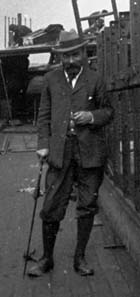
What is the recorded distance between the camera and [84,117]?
16.5 feet

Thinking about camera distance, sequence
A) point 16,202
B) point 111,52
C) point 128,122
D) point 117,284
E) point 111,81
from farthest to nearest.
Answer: point 16,202 → point 111,52 → point 111,81 → point 128,122 → point 117,284

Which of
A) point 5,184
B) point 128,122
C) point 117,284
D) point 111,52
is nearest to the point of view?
point 117,284

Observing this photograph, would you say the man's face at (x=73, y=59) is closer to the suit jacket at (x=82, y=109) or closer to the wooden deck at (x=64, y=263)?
the suit jacket at (x=82, y=109)

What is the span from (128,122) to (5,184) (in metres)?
4.86

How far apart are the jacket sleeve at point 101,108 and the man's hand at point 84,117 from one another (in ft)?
0.13

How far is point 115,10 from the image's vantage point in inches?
440

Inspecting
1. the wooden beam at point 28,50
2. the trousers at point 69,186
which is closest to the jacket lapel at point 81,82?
the trousers at point 69,186

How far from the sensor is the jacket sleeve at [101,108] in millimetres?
5090

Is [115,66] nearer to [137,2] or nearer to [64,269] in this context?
[137,2]

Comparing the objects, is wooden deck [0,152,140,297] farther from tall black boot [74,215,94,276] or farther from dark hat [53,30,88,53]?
dark hat [53,30,88,53]

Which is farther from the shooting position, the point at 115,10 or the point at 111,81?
the point at 115,10

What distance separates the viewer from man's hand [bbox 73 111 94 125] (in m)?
5.03

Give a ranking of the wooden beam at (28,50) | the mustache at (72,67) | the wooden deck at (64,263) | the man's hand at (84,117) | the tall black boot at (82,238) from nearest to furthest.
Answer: the wooden deck at (64,263), the man's hand at (84,117), the mustache at (72,67), the tall black boot at (82,238), the wooden beam at (28,50)

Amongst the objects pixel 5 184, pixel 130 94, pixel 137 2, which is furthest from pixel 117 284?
pixel 5 184
